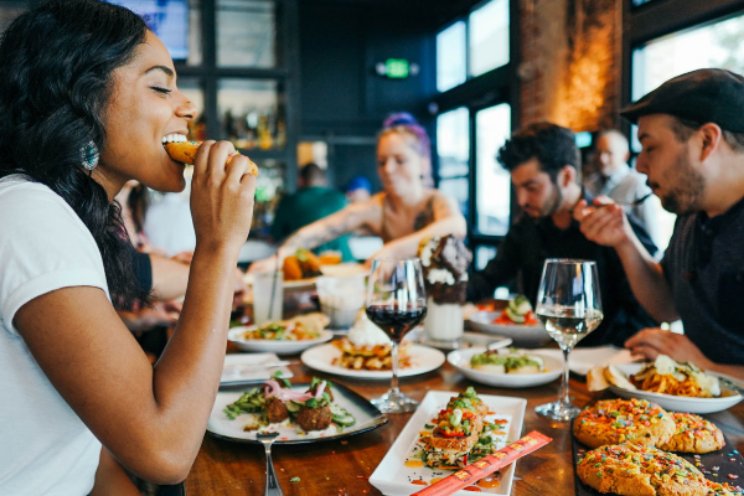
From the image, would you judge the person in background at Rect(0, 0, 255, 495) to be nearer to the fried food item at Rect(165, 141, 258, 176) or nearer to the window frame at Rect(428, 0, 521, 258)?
the fried food item at Rect(165, 141, 258, 176)

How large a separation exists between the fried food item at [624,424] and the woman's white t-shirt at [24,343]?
0.85m

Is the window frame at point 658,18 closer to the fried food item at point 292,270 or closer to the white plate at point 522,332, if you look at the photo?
the white plate at point 522,332

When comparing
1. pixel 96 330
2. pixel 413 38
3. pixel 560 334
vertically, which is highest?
pixel 413 38

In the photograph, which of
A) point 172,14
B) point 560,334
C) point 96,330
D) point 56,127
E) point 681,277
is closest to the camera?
point 96,330

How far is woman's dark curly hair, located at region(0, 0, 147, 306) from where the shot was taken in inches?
38.2

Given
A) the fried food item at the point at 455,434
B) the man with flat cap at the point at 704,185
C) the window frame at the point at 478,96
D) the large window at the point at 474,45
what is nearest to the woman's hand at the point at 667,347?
the man with flat cap at the point at 704,185

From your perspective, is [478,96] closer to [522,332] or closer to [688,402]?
[522,332]

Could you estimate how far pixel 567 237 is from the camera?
266 cm

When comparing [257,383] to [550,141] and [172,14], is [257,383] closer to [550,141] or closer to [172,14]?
[550,141]

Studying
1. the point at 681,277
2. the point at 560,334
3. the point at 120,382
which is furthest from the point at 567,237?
the point at 120,382

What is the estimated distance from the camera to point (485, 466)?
34.2 inches

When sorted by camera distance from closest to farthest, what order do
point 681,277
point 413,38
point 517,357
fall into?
1. point 517,357
2. point 681,277
3. point 413,38

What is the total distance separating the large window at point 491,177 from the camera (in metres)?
6.82

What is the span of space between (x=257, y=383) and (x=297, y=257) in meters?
1.35
